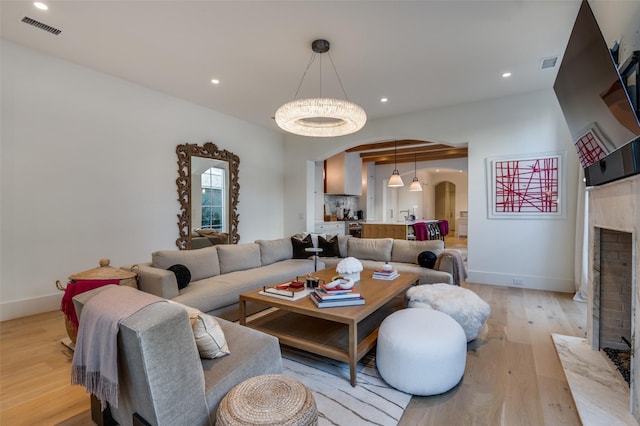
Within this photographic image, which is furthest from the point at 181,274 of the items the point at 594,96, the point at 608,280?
the point at 608,280

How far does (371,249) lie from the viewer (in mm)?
4402

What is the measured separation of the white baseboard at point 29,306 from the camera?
317 cm

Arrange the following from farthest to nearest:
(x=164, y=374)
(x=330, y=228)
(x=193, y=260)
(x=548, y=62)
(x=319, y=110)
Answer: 1. (x=330, y=228)
2. (x=548, y=62)
3. (x=193, y=260)
4. (x=319, y=110)
5. (x=164, y=374)

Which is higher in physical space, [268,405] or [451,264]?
[451,264]

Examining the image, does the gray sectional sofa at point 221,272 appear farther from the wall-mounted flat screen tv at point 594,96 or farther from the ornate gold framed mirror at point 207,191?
the wall-mounted flat screen tv at point 594,96

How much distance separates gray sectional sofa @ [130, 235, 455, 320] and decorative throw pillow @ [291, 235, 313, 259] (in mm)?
67

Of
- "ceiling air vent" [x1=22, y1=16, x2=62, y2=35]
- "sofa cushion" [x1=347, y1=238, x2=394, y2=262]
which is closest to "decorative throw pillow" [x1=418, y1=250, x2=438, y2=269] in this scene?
"sofa cushion" [x1=347, y1=238, x2=394, y2=262]

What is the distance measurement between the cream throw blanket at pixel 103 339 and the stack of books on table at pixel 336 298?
1234mm

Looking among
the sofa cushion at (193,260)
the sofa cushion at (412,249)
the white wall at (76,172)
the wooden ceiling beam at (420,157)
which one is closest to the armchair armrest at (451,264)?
the sofa cushion at (412,249)

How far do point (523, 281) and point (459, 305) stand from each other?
8.93ft

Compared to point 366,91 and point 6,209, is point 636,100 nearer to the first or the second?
point 366,91

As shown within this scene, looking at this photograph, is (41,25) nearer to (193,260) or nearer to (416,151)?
(193,260)

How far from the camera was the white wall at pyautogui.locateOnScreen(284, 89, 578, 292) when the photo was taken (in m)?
4.23

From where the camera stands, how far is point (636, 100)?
184 cm
